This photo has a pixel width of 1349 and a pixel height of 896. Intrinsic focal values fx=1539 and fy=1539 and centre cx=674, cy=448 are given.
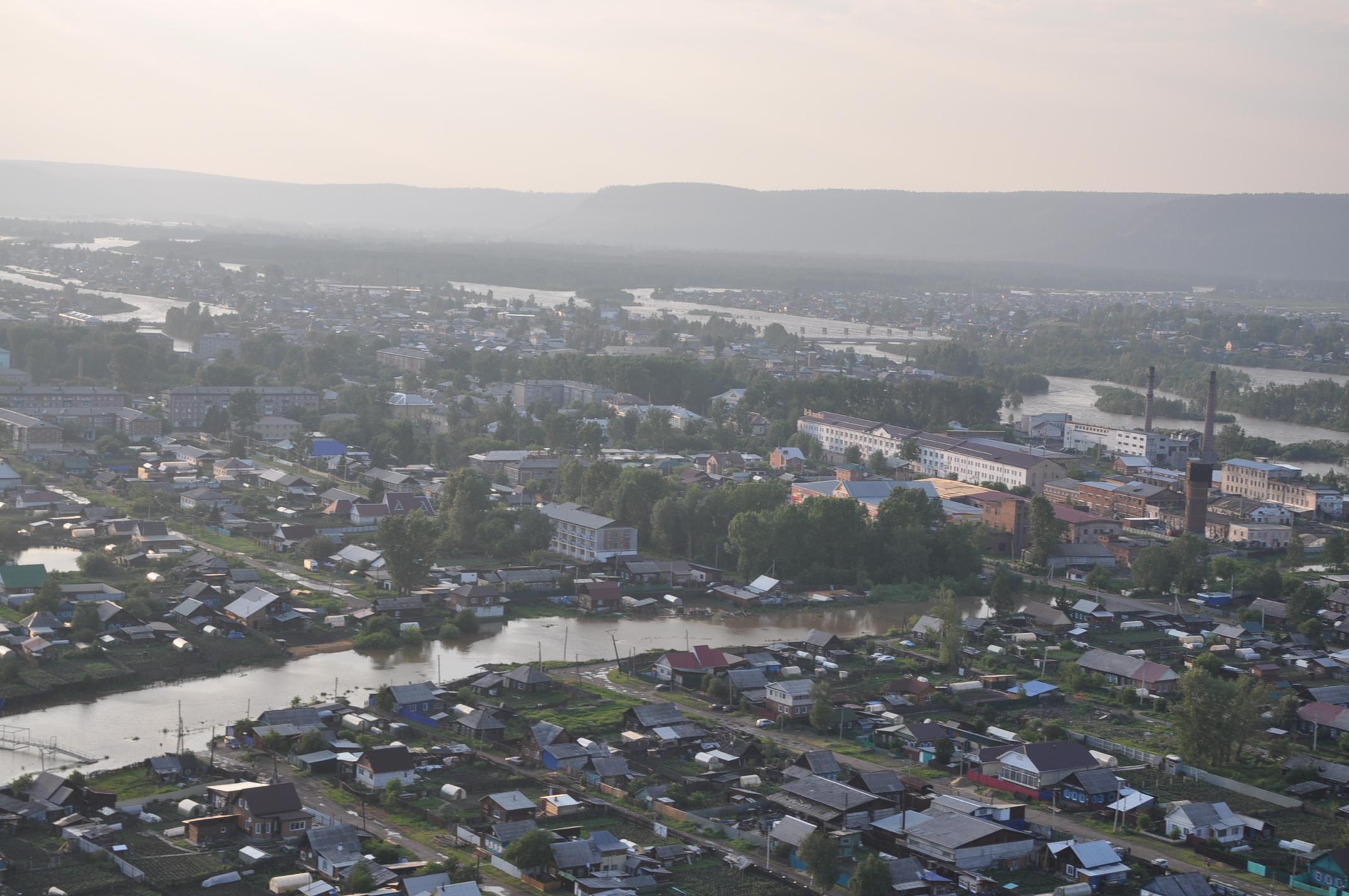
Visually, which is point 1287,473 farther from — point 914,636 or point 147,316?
point 147,316

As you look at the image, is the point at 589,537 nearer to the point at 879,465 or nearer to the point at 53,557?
the point at 53,557

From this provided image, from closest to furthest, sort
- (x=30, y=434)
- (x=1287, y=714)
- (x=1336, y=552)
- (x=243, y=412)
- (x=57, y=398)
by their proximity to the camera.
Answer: (x=1287, y=714), (x=1336, y=552), (x=30, y=434), (x=243, y=412), (x=57, y=398)

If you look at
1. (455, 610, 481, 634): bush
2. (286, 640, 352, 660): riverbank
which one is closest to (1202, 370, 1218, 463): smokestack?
(455, 610, 481, 634): bush

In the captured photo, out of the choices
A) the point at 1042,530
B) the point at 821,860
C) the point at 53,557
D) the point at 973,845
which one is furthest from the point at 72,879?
the point at 1042,530

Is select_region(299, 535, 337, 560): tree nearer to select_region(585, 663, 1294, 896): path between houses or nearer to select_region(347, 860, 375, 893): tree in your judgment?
select_region(585, 663, 1294, 896): path between houses

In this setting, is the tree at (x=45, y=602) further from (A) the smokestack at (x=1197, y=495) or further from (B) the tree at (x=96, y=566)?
(A) the smokestack at (x=1197, y=495)

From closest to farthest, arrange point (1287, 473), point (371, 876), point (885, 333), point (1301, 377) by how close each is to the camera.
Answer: point (371, 876), point (1287, 473), point (1301, 377), point (885, 333)

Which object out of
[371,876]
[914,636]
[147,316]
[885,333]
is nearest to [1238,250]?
[885,333]
